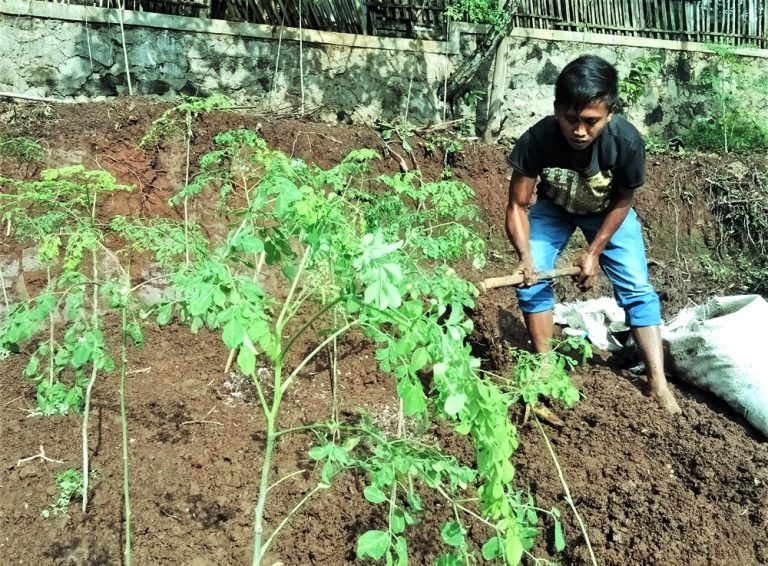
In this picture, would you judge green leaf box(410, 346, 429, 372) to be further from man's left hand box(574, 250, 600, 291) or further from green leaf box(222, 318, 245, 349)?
man's left hand box(574, 250, 600, 291)

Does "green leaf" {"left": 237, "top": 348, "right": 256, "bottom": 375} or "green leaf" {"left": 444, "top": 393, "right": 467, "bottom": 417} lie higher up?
"green leaf" {"left": 237, "top": 348, "right": 256, "bottom": 375}

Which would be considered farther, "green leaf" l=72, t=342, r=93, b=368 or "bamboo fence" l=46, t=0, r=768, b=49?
"bamboo fence" l=46, t=0, r=768, b=49

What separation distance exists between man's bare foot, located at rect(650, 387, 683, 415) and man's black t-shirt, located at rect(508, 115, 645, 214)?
1.01 metres

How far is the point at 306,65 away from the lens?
6051 mm

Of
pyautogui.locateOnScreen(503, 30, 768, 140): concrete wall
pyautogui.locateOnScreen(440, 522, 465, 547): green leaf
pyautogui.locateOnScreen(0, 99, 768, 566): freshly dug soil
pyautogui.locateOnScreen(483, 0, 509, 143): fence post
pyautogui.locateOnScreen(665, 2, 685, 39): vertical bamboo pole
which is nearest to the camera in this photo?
pyautogui.locateOnScreen(440, 522, 465, 547): green leaf

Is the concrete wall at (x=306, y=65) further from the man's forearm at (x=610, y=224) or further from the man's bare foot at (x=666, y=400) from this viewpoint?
the man's bare foot at (x=666, y=400)

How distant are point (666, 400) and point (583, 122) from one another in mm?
1510

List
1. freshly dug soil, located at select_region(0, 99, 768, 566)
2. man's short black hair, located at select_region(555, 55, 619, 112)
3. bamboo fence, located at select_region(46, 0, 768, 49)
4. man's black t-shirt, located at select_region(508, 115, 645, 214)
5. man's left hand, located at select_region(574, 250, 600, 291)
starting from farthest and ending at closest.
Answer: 1. bamboo fence, located at select_region(46, 0, 768, 49)
2. man's left hand, located at select_region(574, 250, 600, 291)
3. man's black t-shirt, located at select_region(508, 115, 645, 214)
4. man's short black hair, located at select_region(555, 55, 619, 112)
5. freshly dug soil, located at select_region(0, 99, 768, 566)

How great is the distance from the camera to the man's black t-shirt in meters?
3.04

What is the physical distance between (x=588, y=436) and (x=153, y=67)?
4.70 meters

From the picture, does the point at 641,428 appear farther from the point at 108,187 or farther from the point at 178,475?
the point at 108,187

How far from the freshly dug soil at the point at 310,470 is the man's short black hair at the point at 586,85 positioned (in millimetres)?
1326

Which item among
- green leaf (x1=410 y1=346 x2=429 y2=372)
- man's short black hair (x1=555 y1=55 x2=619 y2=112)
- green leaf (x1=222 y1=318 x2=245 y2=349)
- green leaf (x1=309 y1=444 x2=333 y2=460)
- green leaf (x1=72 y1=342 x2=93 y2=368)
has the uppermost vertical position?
man's short black hair (x1=555 y1=55 x2=619 y2=112)

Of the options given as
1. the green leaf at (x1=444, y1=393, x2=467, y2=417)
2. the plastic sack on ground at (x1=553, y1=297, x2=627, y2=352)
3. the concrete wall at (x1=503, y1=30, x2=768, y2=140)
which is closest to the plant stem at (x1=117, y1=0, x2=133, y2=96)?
the concrete wall at (x1=503, y1=30, x2=768, y2=140)
